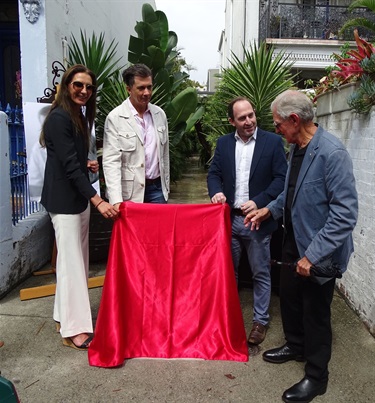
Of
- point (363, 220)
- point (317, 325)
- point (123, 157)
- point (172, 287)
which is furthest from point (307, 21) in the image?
point (317, 325)

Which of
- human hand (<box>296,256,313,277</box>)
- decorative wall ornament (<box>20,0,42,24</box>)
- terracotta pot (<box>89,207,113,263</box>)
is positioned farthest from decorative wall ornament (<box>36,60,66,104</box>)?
human hand (<box>296,256,313,277</box>)

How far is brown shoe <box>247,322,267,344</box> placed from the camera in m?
3.45

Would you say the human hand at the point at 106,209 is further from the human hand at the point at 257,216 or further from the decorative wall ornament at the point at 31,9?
the decorative wall ornament at the point at 31,9

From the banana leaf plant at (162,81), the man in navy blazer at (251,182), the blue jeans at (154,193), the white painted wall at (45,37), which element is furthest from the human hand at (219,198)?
the banana leaf plant at (162,81)

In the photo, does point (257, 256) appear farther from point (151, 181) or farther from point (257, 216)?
point (151, 181)

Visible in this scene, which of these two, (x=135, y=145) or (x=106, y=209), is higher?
(x=135, y=145)

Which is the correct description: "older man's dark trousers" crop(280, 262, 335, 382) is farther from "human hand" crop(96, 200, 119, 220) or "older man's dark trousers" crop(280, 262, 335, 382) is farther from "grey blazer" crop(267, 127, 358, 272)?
"human hand" crop(96, 200, 119, 220)

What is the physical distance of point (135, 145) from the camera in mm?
3582

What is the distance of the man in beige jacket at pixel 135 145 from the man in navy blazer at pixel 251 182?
1.80 ft

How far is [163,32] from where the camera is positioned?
9.51m

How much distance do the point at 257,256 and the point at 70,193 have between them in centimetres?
156

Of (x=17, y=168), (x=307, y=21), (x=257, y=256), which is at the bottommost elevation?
(x=257, y=256)

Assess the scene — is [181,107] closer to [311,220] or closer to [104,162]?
[104,162]

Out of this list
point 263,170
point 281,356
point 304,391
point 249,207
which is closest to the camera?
point 304,391
